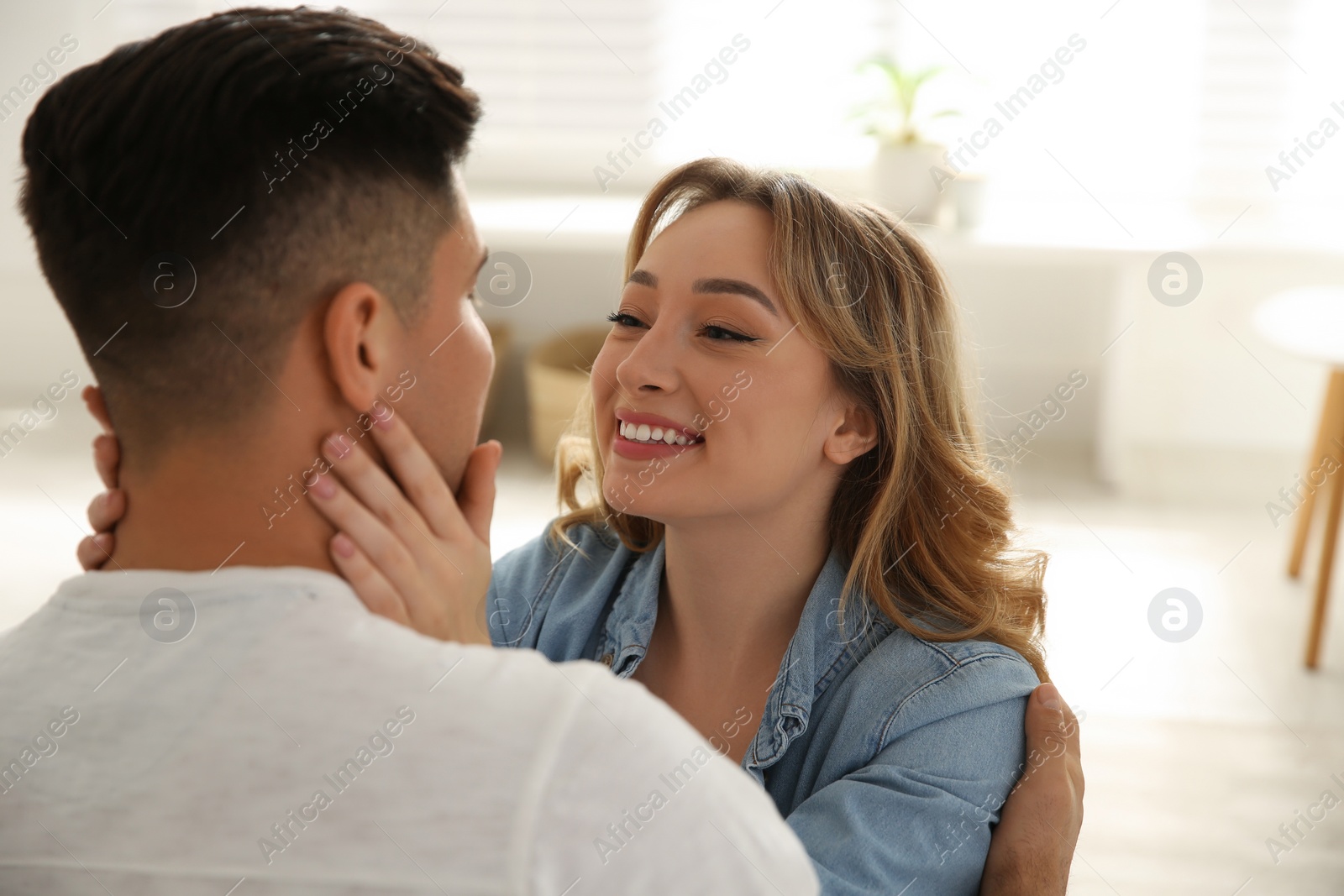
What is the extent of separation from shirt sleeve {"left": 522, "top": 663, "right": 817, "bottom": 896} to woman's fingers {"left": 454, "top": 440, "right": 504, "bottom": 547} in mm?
279

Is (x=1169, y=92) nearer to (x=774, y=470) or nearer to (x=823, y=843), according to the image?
(x=774, y=470)

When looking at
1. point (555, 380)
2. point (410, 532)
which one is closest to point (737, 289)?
point (410, 532)

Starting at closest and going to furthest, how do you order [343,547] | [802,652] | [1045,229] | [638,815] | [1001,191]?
[638,815], [343,547], [802,652], [1045,229], [1001,191]

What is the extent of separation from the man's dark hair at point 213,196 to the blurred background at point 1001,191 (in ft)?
9.87

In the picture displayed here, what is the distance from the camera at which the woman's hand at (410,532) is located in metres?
0.91

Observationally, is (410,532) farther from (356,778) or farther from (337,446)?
(356,778)

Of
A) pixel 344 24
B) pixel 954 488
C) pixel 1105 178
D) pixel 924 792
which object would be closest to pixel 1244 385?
pixel 1105 178

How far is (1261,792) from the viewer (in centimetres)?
266

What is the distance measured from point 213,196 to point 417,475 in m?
0.27

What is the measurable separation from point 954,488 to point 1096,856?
1.21 meters

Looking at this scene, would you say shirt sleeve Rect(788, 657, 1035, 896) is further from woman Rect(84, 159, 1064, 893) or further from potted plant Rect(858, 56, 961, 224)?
potted plant Rect(858, 56, 961, 224)

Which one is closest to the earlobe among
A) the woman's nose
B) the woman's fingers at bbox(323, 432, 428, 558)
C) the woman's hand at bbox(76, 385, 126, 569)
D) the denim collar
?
the denim collar

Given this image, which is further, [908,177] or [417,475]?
[908,177]

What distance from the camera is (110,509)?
93 centimetres
